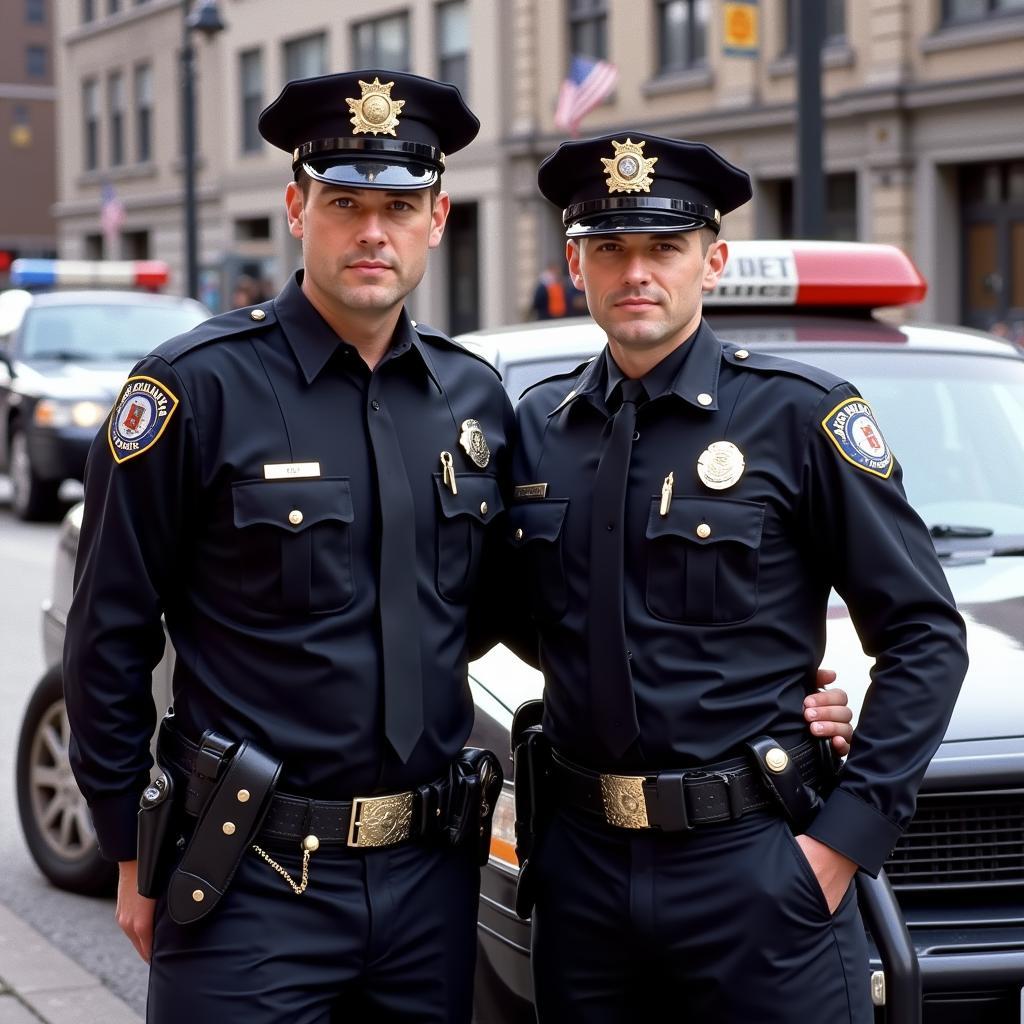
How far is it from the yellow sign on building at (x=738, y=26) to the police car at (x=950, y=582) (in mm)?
8841

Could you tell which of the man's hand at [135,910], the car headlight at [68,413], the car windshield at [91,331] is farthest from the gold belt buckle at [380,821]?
the car windshield at [91,331]

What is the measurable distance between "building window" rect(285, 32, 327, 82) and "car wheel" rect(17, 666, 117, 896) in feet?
96.5

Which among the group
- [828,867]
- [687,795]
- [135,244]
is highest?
[135,244]

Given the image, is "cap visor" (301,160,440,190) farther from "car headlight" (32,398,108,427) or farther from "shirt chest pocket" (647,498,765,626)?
"car headlight" (32,398,108,427)

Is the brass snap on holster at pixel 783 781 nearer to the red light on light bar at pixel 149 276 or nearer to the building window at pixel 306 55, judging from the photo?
the red light on light bar at pixel 149 276

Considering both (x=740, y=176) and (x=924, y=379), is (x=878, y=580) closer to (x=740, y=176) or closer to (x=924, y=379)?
(x=740, y=176)

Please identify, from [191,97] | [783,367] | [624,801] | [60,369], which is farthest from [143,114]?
[624,801]

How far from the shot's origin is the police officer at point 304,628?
268 cm

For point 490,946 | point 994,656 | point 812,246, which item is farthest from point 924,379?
point 490,946

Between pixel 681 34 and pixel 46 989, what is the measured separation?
22.4 metres

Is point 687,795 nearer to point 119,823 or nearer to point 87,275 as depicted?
point 119,823

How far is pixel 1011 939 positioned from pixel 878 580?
0.89 m

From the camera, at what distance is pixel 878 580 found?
2719mm

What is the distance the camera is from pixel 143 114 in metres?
41.1
